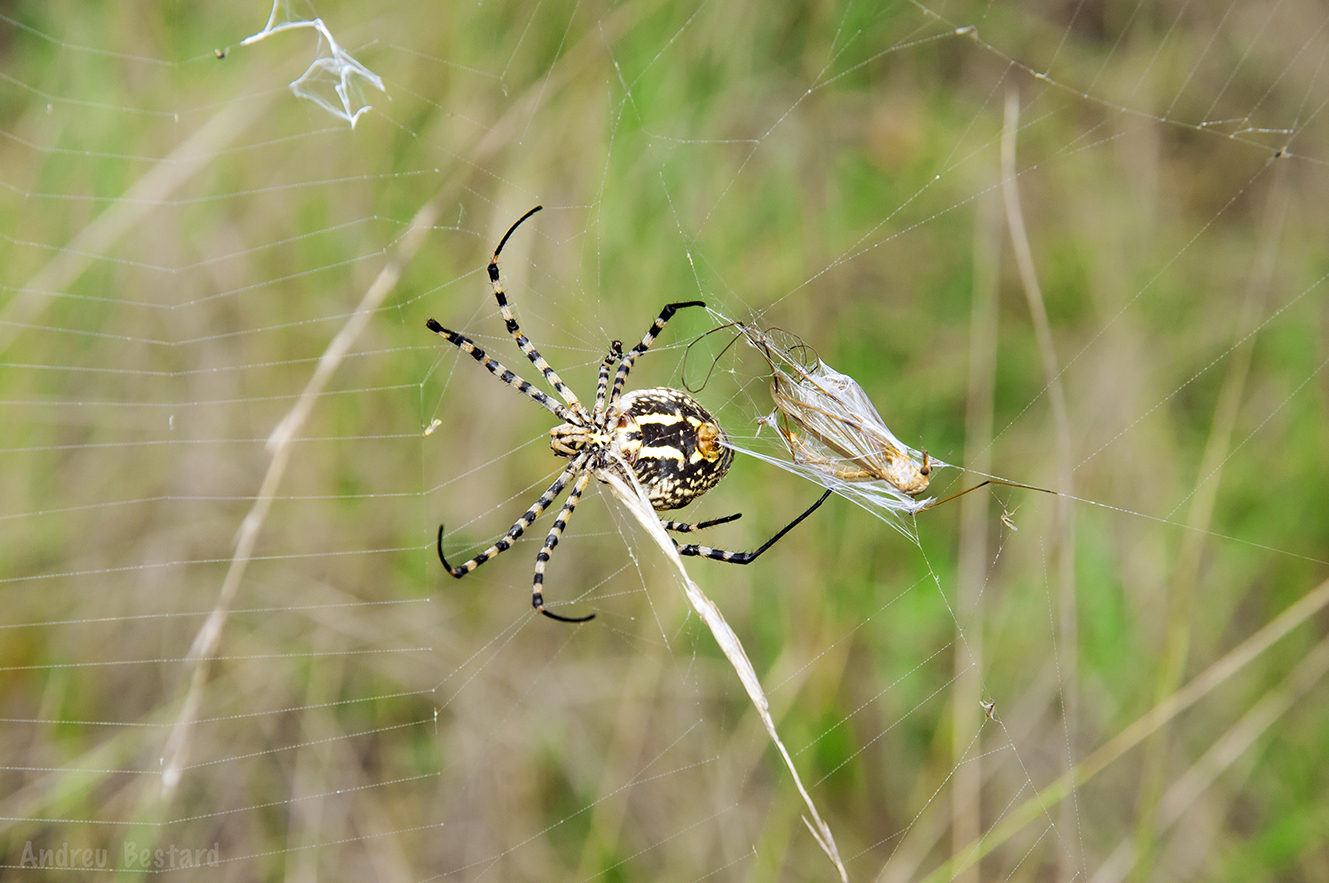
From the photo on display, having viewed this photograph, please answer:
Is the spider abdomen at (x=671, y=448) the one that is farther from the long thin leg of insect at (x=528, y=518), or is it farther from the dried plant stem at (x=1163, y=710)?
the dried plant stem at (x=1163, y=710)

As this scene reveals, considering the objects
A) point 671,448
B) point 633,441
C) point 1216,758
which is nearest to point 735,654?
point 671,448

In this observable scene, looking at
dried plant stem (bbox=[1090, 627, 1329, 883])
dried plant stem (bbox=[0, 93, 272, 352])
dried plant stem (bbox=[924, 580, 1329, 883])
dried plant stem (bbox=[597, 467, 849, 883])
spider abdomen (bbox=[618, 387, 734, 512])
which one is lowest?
dried plant stem (bbox=[1090, 627, 1329, 883])

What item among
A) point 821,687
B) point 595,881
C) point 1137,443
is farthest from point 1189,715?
point 595,881

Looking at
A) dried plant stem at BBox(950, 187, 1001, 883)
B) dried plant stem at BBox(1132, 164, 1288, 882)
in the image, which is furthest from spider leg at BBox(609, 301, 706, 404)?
dried plant stem at BBox(1132, 164, 1288, 882)

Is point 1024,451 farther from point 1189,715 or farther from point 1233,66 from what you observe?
point 1233,66

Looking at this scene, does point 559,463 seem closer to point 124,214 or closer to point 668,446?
point 668,446

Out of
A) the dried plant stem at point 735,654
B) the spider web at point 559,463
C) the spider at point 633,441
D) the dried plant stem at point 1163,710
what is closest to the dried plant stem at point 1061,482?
the spider web at point 559,463

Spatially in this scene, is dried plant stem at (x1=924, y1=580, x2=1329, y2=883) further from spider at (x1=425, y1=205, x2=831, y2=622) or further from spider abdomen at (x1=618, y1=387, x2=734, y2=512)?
spider abdomen at (x1=618, y1=387, x2=734, y2=512)

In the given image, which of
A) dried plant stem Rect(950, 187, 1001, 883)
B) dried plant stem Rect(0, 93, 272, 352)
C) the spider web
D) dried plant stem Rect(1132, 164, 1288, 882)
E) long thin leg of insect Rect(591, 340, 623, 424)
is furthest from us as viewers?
dried plant stem Rect(0, 93, 272, 352)

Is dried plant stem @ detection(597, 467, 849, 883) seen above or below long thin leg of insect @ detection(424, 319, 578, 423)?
below
